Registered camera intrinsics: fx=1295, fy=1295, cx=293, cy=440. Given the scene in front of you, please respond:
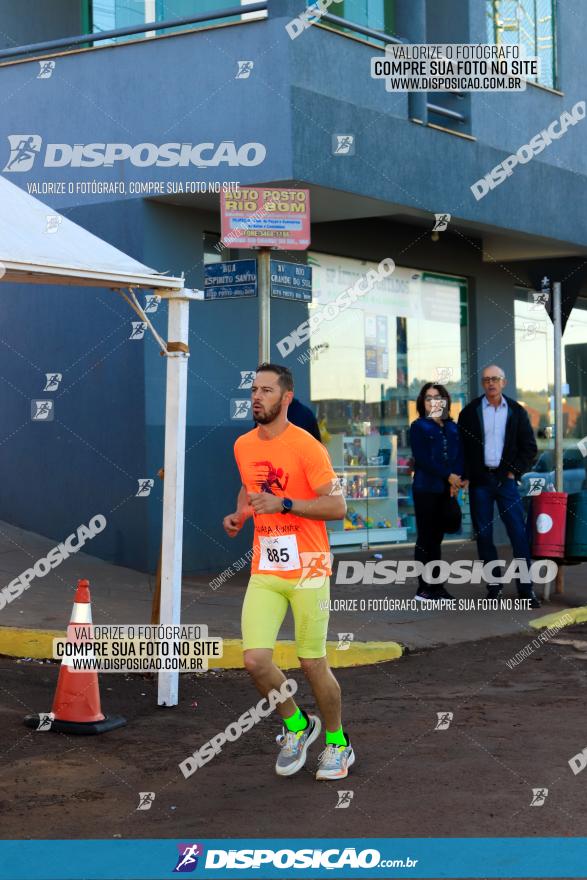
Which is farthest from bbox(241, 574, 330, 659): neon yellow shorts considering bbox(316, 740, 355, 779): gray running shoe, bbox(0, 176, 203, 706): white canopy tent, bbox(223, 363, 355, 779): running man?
bbox(0, 176, 203, 706): white canopy tent

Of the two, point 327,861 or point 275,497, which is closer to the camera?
point 327,861

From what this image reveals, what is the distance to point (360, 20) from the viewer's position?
14.4m

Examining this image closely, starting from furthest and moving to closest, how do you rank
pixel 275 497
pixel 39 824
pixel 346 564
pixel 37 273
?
pixel 346 564, pixel 37 273, pixel 275 497, pixel 39 824

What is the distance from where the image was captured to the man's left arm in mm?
11492

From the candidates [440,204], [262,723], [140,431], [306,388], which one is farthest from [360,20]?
[262,723]

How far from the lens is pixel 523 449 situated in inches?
453

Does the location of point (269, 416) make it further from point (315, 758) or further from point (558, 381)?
point (558, 381)

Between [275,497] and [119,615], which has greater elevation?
[275,497]

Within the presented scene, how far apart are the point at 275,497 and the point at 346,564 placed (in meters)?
8.27

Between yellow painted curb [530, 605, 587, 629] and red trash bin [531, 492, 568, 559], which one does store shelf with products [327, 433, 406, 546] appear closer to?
red trash bin [531, 492, 568, 559]

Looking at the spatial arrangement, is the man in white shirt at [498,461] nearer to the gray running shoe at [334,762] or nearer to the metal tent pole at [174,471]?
the metal tent pole at [174,471]

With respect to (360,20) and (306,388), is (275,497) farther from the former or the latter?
(360,20)

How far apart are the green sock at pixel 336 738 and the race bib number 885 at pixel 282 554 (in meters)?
0.82

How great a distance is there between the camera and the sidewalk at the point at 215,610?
9672 mm
